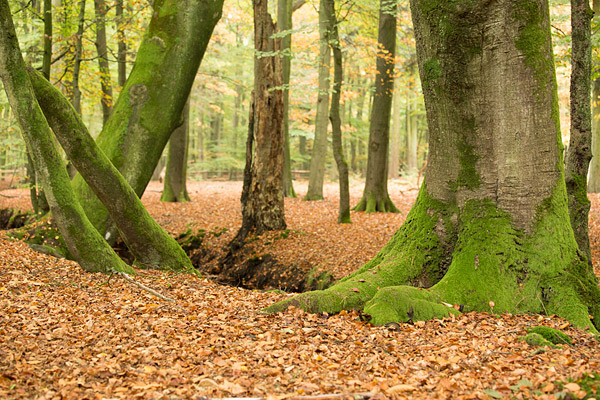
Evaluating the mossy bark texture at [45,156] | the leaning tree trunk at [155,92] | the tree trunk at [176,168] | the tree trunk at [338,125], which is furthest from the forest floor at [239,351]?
the tree trunk at [176,168]

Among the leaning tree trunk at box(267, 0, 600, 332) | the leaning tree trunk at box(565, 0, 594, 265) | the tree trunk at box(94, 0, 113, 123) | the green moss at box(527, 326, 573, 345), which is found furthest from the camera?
the tree trunk at box(94, 0, 113, 123)

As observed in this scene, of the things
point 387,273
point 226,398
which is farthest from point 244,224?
point 226,398

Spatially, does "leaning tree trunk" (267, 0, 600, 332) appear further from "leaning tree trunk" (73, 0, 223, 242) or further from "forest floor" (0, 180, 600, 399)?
"leaning tree trunk" (73, 0, 223, 242)

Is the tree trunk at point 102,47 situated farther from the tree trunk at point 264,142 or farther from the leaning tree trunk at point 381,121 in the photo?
the leaning tree trunk at point 381,121

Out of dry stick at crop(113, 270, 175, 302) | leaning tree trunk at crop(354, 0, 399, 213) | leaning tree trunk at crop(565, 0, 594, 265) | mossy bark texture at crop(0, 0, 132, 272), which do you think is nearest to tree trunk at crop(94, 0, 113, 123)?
mossy bark texture at crop(0, 0, 132, 272)

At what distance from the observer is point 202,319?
13.2 feet

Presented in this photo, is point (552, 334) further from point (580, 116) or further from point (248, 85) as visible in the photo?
point (248, 85)

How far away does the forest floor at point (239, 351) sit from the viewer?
8.66 feet

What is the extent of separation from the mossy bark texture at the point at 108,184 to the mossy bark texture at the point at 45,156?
0.67m

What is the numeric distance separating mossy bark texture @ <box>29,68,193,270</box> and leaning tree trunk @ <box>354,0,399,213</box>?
6.45m

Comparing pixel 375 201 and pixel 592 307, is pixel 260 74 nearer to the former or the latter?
pixel 375 201

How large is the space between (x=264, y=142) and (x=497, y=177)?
554 centimetres

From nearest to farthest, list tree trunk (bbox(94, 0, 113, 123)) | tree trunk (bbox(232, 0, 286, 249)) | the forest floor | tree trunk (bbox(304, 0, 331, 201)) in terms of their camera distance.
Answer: the forest floor, tree trunk (bbox(232, 0, 286, 249)), tree trunk (bbox(94, 0, 113, 123)), tree trunk (bbox(304, 0, 331, 201))

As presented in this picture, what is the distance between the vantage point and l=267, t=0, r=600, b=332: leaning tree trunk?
13.4 feet
